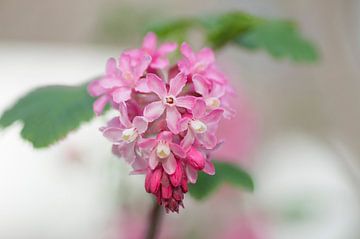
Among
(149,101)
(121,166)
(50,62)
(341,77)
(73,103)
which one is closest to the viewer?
(149,101)

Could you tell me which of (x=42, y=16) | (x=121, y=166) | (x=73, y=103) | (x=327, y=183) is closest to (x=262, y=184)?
(x=327, y=183)

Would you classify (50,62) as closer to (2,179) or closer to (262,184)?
(2,179)

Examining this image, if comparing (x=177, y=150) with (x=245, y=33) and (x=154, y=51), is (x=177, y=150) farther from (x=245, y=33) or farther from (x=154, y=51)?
(x=245, y=33)

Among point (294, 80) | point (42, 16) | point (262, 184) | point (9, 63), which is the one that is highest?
point (42, 16)

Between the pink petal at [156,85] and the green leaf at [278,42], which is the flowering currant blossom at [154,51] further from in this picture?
the green leaf at [278,42]

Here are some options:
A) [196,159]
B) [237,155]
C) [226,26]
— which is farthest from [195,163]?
[237,155]

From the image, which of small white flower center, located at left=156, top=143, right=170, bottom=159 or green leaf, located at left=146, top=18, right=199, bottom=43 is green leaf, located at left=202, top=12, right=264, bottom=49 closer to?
green leaf, located at left=146, top=18, right=199, bottom=43

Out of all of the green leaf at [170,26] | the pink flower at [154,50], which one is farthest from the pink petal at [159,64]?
the green leaf at [170,26]
